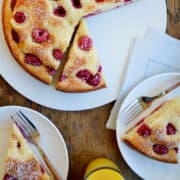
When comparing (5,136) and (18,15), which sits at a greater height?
(18,15)

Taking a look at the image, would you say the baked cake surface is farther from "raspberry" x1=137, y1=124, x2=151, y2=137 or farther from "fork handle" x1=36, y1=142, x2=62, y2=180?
"raspberry" x1=137, y1=124, x2=151, y2=137

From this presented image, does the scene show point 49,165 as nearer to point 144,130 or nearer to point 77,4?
point 144,130

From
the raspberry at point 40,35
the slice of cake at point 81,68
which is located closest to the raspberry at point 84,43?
the slice of cake at point 81,68

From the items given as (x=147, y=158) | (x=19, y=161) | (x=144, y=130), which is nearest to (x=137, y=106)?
(x=144, y=130)

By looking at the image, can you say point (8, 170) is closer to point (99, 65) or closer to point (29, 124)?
point (29, 124)

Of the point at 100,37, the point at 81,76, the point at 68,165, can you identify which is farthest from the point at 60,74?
the point at 68,165

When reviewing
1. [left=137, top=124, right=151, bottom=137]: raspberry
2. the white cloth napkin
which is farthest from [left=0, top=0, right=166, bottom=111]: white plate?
[left=137, top=124, right=151, bottom=137]: raspberry
